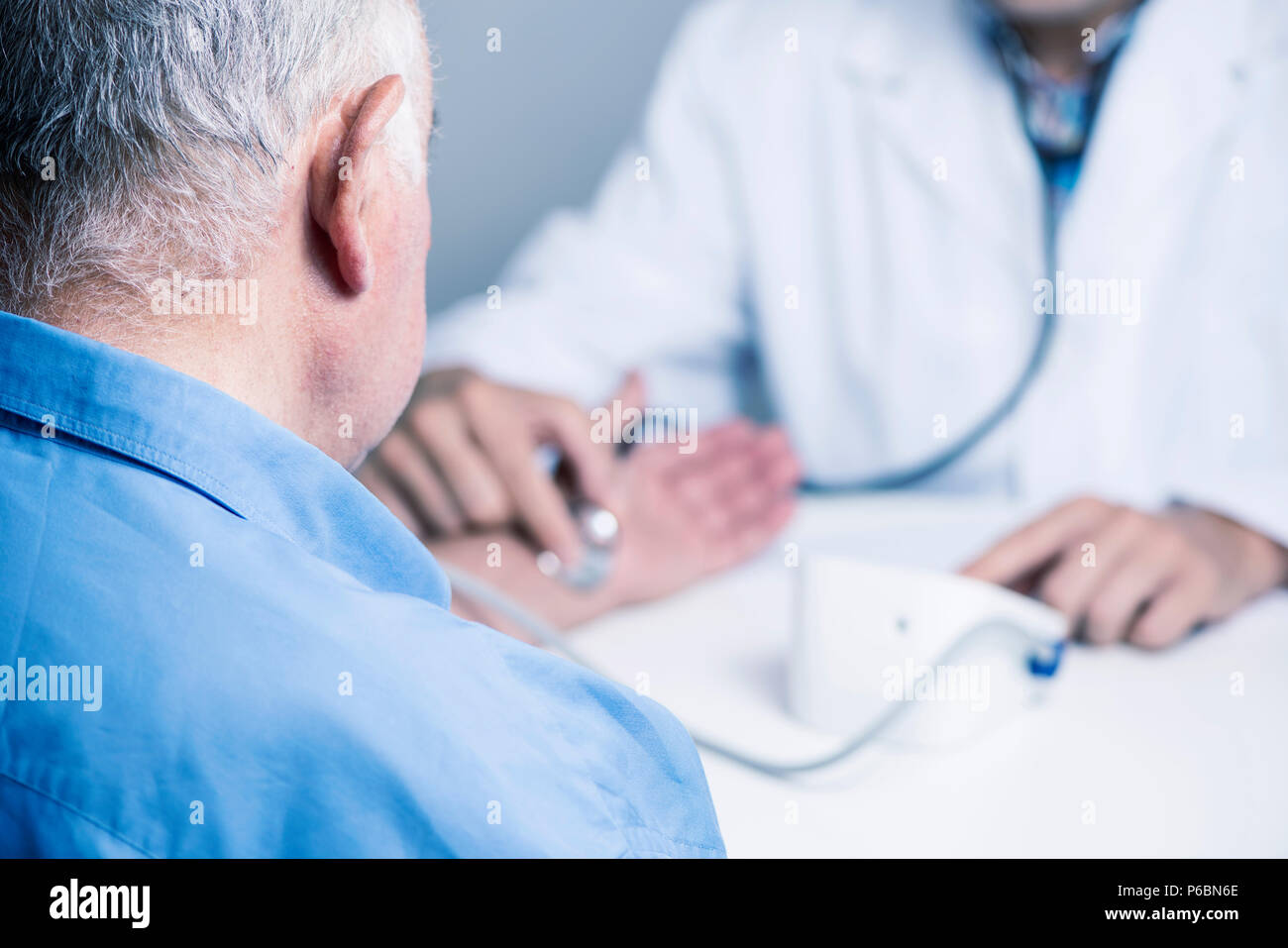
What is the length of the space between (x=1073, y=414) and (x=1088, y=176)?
0.23 meters

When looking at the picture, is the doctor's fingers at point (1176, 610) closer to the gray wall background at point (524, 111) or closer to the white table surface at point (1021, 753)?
the white table surface at point (1021, 753)

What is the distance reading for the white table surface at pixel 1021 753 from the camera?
20.1 inches

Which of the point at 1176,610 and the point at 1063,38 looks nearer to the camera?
the point at 1176,610

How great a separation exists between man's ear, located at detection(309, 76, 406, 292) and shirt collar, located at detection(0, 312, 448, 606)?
0.08 metres

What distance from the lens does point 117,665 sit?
0.30 m

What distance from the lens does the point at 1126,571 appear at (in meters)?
0.69

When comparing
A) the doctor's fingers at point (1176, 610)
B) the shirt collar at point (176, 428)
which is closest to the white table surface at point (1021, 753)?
the doctor's fingers at point (1176, 610)

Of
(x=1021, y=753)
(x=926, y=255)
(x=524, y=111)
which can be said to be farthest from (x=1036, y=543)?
(x=524, y=111)

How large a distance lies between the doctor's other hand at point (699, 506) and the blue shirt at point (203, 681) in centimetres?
42

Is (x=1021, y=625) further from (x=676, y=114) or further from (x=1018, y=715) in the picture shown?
(x=676, y=114)

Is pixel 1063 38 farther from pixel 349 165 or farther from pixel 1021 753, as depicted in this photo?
pixel 349 165

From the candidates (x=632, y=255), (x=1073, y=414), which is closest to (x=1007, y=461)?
(x=1073, y=414)

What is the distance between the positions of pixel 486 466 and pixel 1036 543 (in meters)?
0.39

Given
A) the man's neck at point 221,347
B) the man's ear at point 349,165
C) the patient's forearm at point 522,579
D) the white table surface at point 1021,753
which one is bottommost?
the white table surface at point 1021,753
